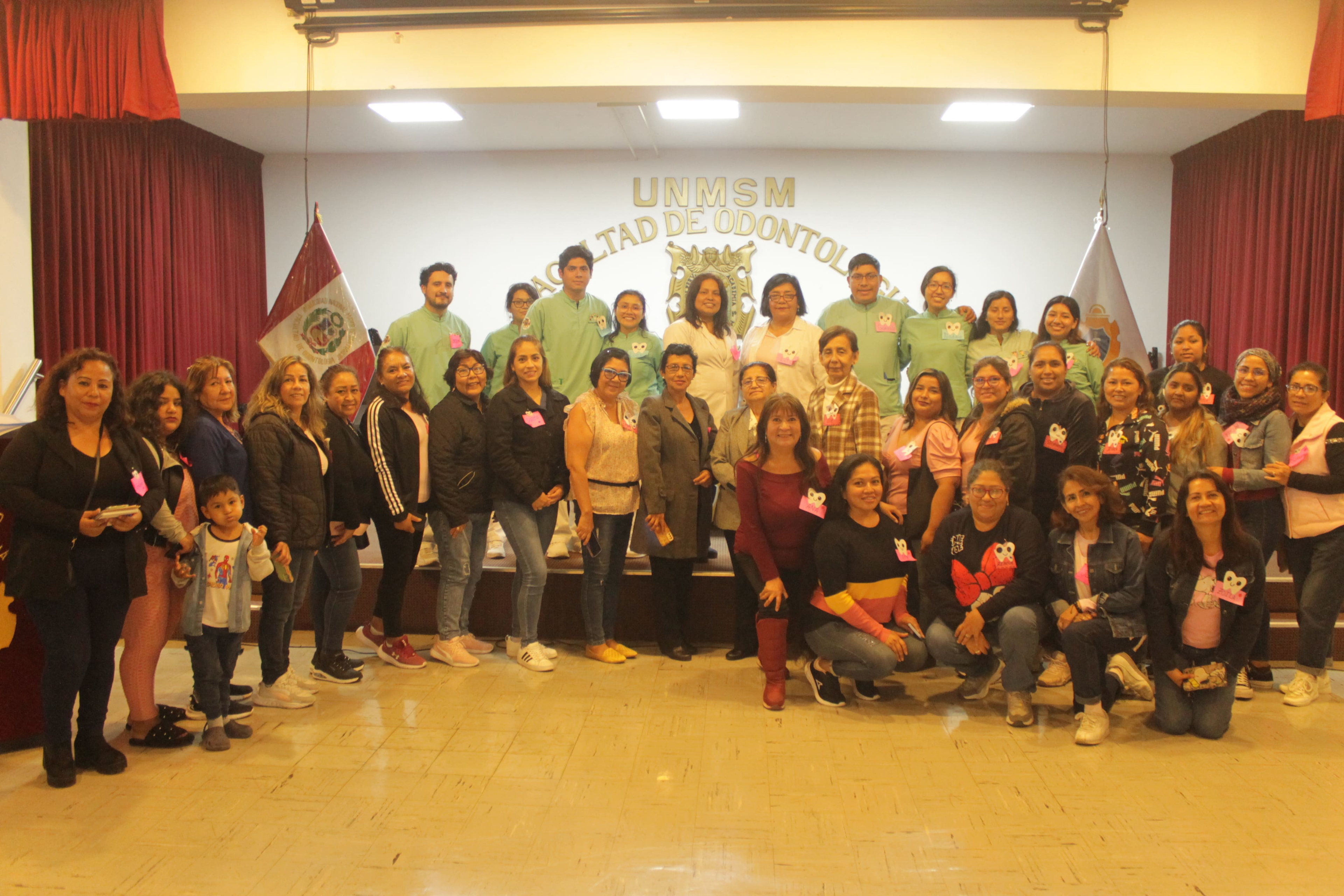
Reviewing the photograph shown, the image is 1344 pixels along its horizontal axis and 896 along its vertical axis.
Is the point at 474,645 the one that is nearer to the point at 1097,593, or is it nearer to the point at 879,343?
the point at 879,343

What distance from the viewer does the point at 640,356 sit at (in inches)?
181

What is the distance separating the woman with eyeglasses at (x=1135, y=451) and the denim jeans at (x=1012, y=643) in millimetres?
601

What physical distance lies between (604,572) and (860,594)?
3.66 feet

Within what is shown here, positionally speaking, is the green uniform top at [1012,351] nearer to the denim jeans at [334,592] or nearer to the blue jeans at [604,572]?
the blue jeans at [604,572]

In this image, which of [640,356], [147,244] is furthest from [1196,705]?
[147,244]

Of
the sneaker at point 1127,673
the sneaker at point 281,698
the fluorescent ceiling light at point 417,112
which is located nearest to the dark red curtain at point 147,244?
the fluorescent ceiling light at point 417,112

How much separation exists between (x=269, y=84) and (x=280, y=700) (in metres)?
2.70

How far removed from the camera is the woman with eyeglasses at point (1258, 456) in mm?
3631

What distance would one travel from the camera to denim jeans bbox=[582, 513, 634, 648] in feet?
13.0

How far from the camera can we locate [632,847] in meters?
2.43

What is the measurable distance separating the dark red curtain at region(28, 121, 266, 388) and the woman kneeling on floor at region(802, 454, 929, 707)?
14.3 feet

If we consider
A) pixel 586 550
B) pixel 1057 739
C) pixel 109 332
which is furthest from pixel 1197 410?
pixel 109 332

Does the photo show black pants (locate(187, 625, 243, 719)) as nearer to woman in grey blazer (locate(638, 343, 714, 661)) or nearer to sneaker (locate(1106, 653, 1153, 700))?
woman in grey blazer (locate(638, 343, 714, 661))

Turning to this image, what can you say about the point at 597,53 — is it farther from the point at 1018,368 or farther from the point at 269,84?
the point at 1018,368
